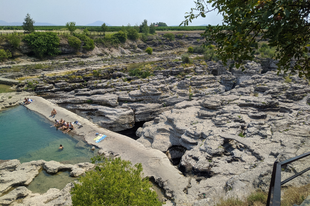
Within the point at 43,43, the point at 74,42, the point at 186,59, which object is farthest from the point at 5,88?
the point at 186,59

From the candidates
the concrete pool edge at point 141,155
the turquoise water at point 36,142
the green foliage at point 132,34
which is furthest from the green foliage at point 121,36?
the turquoise water at point 36,142

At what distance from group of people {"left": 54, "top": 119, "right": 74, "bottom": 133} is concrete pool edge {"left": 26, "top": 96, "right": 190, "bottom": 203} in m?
0.75

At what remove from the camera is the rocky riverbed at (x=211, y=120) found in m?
10.1

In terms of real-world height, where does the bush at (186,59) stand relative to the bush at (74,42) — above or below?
below

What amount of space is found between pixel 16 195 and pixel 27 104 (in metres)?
18.3

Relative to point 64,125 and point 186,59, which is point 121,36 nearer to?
point 186,59

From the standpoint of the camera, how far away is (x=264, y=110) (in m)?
17.4

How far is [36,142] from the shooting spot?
17156 mm

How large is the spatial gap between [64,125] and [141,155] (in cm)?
1006

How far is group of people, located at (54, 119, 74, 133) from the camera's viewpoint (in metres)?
18.8

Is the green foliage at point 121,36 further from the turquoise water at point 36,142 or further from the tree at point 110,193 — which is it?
the tree at point 110,193

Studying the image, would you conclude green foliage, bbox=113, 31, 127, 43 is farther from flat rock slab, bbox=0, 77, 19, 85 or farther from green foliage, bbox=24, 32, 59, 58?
flat rock slab, bbox=0, 77, 19, 85

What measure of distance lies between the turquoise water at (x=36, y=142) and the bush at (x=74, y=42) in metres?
43.5

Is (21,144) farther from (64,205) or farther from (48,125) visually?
(64,205)
